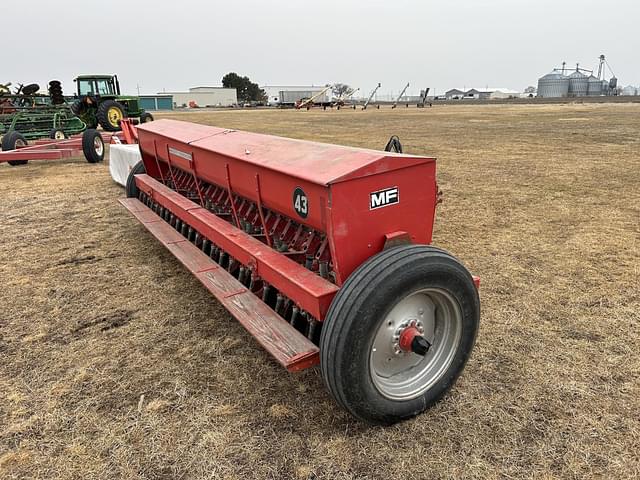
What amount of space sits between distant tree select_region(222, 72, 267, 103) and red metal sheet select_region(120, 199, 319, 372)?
82.8 meters

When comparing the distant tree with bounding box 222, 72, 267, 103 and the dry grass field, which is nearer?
the dry grass field

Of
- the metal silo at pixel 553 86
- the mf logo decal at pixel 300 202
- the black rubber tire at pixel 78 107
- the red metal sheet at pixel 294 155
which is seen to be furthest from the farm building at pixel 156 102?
the metal silo at pixel 553 86

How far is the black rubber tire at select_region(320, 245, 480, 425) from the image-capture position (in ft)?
5.90

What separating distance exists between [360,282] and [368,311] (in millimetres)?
122

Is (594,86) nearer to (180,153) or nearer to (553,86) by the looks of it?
(553,86)

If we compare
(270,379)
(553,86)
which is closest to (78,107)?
(270,379)

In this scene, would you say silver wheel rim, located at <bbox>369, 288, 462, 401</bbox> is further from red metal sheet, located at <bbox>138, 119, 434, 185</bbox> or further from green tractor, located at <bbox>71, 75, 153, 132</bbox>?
green tractor, located at <bbox>71, 75, 153, 132</bbox>

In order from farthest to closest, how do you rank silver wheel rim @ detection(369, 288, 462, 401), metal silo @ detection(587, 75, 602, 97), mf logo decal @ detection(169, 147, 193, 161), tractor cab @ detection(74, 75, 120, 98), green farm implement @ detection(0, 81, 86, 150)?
1. metal silo @ detection(587, 75, 602, 97)
2. tractor cab @ detection(74, 75, 120, 98)
3. green farm implement @ detection(0, 81, 86, 150)
4. mf logo decal @ detection(169, 147, 193, 161)
5. silver wheel rim @ detection(369, 288, 462, 401)

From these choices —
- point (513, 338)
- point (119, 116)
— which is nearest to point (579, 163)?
point (513, 338)

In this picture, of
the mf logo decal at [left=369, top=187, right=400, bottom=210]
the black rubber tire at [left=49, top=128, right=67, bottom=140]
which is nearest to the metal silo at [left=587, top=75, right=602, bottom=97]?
the black rubber tire at [left=49, top=128, right=67, bottom=140]

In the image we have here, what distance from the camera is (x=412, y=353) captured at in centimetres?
221

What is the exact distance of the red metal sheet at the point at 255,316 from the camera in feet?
6.53

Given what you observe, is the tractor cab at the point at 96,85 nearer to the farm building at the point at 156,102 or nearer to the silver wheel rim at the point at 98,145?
the silver wheel rim at the point at 98,145

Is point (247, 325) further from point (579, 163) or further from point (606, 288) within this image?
point (579, 163)
